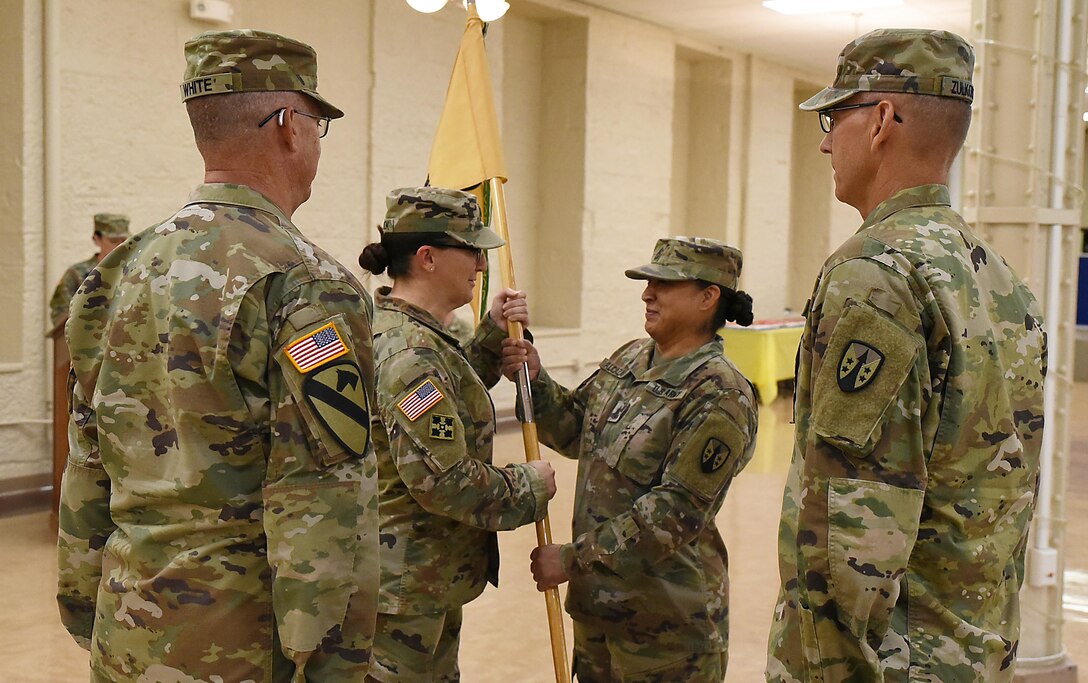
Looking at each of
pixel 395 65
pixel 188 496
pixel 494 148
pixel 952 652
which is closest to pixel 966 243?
pixel 952 652

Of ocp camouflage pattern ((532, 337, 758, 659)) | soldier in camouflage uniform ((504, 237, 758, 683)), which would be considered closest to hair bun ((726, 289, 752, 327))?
soldier in camouflage uniform ((504, 237, 758, 683))

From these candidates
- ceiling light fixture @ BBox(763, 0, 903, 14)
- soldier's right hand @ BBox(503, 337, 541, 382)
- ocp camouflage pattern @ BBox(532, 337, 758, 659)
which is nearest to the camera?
ocp camouflage pattern @ BBox(532, 337, 758, 659)

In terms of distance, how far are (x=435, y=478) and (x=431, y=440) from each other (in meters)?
0.08

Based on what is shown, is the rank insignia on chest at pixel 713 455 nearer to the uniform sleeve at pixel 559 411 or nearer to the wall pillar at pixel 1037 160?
the uniform sleeve at pixel 559 411

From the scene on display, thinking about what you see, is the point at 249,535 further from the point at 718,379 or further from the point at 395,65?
the point at 395,65

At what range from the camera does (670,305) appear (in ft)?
8.73

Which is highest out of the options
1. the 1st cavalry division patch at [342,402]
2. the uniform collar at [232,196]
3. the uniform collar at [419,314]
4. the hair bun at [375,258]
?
the uniform collar at [232,196]

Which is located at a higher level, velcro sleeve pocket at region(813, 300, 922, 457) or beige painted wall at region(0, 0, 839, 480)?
beige painted wall at region(0, 0, 839, 480)

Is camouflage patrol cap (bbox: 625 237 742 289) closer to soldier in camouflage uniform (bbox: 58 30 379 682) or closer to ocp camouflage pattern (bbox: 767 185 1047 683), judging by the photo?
ocp camouflage pattern (bbox: 767 185 1047 683)

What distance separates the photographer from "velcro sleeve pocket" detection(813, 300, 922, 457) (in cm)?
150

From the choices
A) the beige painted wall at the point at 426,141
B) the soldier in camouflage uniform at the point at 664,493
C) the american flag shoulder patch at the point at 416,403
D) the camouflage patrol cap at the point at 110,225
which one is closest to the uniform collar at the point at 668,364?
the soldier in camouflage uniform at the point at 664,493

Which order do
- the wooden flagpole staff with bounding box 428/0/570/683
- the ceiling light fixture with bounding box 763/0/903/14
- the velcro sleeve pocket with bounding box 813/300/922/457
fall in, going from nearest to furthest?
1. the velcro sleeve pocket with bounding box 813/300/922/457
2. the wooden flagpole staff with bounding box 428/0/570/683
3. the ceiling light fixture with bounding box 763/0/903/14

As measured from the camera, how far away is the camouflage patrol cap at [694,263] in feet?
8.69

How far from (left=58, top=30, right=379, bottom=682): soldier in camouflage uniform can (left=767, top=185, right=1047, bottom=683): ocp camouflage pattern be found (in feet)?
2.21
